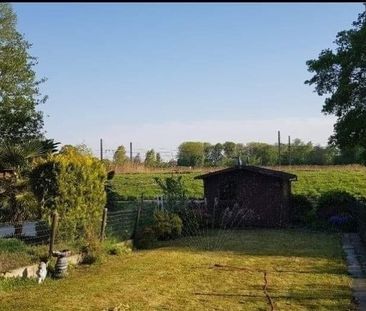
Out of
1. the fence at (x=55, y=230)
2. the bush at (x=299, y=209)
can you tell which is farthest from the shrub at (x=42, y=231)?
the bush at (x=299, y=209)

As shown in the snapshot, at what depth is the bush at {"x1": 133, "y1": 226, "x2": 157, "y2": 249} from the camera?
51.8 ft

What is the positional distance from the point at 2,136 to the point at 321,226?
13.8 m

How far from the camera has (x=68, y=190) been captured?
12812 millimetres

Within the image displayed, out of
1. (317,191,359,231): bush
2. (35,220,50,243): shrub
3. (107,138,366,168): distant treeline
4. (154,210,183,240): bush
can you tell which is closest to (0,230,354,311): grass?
(35,220,50,243): shrub

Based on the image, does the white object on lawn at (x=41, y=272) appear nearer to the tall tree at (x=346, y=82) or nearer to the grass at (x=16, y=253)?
the grass at (x=16, y=253)

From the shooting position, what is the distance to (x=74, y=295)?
905 centimetres

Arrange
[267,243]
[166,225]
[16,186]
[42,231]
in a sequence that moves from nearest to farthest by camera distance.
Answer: [42,231] → [16,186] → [267,243] → [166,225]

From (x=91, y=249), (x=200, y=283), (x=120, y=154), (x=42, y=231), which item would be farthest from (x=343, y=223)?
(x=120, y=154)

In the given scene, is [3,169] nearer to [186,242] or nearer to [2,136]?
[186,242]

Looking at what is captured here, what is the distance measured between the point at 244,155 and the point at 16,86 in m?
44.1

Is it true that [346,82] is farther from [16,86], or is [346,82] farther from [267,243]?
[16,86]

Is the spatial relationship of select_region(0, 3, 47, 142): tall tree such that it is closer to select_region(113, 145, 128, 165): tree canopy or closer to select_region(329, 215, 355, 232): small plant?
select_region(329, 215, 355, 232): small plant

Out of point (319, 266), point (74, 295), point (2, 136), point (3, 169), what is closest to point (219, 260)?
point (319, 266)

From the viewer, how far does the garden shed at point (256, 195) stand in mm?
23109
